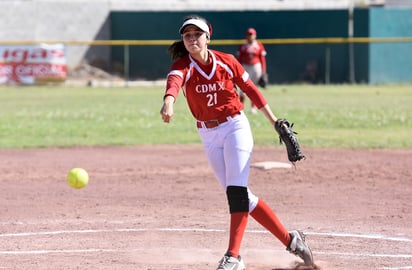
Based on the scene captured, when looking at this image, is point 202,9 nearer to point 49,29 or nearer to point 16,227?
point 49,29

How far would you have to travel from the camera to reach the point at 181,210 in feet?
33.0

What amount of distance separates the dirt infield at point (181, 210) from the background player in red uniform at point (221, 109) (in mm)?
591

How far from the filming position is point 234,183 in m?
6.80

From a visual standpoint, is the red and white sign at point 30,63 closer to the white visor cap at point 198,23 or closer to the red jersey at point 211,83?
the red jersey at point 211,83

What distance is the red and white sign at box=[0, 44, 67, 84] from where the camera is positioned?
31.4m

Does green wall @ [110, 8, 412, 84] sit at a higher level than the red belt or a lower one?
higher

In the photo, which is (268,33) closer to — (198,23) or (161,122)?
(161,122)

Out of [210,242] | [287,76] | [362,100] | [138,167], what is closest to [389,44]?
[287,76]

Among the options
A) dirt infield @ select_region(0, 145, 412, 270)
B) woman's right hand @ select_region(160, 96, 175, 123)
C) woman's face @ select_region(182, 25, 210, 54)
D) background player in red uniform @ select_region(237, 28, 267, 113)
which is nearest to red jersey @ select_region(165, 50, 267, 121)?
woman's face @ select_region(182, 25, 210, 54)

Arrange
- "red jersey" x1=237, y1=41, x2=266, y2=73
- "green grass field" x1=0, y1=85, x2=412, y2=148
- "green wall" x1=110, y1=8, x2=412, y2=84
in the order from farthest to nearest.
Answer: "green wall" x1=110, y1=8, x2=412, y2=84
"red jersey" x1=237, y1=41, x2=266, y2=73
"green grass field" x1=0, y1=85, x2=412, y2=148

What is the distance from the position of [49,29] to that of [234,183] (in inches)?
1220

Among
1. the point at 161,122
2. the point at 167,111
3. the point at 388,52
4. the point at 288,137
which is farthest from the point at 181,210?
the point at 388,52

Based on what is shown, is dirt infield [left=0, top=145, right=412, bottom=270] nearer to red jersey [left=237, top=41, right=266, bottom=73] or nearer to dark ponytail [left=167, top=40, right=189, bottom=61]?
dark ponytail [left=167, top=40, right=189, bottom=61]

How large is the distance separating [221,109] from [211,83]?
0.68ft
